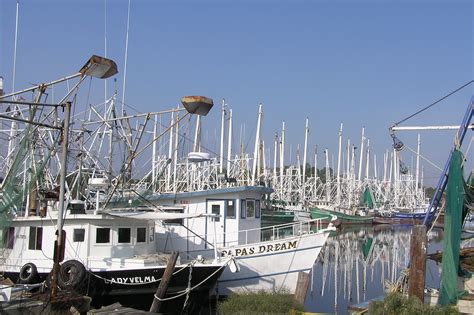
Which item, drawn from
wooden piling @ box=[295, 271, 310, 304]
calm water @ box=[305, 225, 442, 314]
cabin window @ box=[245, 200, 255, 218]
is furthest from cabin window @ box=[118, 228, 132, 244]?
calm water @ box=[305, 225, 442, 314]

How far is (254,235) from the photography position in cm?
2075

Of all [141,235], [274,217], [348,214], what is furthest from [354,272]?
[348,214]

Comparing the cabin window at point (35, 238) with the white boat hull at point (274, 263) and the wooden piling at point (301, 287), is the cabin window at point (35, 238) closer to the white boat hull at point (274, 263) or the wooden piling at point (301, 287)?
the white boat hull at point (274, 263)

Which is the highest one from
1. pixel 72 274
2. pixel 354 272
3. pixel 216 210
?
pixel 216 210

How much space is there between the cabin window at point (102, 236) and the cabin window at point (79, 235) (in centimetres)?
39

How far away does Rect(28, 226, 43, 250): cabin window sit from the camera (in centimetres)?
1758

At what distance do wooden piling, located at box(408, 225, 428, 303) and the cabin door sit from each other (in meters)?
8.26

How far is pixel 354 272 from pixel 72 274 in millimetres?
17343

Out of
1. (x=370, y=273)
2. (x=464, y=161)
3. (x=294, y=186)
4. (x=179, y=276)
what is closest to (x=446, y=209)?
(x=464, y=161)

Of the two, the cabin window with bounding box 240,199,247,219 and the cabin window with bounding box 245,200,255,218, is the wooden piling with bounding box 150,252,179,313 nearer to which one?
the cabin window with bounding box 240,199,247,219

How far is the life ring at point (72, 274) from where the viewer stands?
49.4 ft

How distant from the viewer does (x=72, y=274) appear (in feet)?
50.2

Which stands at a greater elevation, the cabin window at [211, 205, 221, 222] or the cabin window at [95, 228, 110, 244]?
the cabin window at [211, 205, 221, 222]

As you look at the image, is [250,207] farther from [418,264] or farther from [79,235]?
[418,264]
